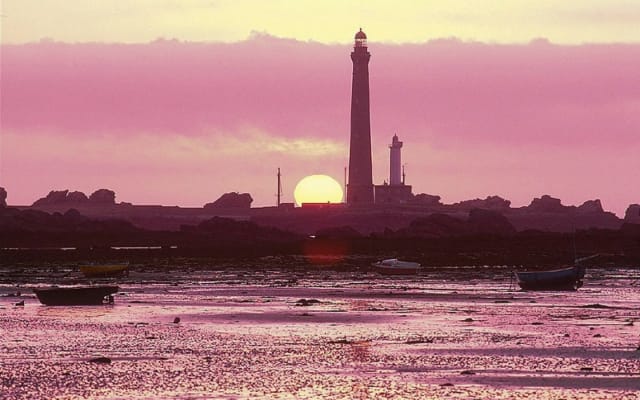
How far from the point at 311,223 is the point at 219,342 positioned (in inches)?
5864

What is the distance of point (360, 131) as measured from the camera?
17225 centimetres

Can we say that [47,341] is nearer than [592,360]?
No

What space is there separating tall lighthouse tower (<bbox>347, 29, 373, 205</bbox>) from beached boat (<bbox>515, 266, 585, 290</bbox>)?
10875 centimetres

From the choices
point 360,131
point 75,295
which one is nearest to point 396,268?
point 75,295

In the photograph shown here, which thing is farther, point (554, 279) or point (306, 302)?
point (554, 279)

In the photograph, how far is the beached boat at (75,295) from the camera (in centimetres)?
5084

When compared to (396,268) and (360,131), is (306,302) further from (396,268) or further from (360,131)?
(360,131)

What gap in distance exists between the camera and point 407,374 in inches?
1156

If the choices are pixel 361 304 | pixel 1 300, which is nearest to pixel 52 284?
pixel 1 300

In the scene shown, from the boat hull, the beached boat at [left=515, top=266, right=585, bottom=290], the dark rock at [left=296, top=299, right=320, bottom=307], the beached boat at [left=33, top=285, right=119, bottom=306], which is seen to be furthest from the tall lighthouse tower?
the beached boat at [left=33, top=285, right=119, bottom=306]

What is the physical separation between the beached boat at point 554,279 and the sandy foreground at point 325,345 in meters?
2.76

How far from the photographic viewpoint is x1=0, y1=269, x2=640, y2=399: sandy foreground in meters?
27.3

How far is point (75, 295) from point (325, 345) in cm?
1939

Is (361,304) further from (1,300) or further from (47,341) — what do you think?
(47,341)
